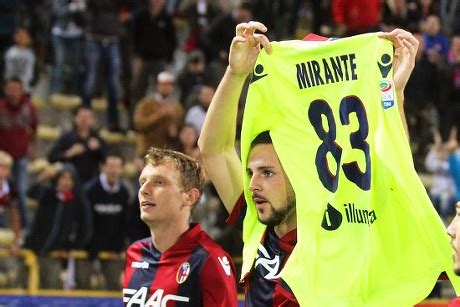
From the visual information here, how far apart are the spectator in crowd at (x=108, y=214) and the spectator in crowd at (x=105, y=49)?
10.9ft

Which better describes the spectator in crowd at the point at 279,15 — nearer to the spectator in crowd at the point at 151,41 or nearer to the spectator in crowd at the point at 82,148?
the spectator in crowd at the point at 151,41

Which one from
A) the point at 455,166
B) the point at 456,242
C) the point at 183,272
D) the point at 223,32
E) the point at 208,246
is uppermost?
the point at 223,32

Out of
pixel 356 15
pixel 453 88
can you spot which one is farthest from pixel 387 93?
pixel 453 88

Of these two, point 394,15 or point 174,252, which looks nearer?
point 174,252

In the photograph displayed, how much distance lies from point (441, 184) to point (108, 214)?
13.2 ft

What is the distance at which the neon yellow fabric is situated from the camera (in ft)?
16.8

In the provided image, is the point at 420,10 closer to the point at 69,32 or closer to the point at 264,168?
the point at 69,32

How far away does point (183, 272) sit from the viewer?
617 cm

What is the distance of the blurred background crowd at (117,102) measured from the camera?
13.7 meters

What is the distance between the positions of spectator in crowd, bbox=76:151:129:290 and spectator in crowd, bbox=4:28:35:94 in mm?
3566

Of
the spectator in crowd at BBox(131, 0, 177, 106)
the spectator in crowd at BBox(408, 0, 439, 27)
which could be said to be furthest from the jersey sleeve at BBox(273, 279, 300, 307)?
the spectator in crowd at BBox(408, 0, 439, 27)

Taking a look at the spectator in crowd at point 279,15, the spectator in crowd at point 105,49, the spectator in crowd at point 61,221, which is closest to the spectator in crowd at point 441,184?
the spectator in crowd at point 279,15

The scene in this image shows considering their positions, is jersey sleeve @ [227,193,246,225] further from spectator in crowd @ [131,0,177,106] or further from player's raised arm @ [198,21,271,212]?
spectator in crowd @ [131,0,177,106]

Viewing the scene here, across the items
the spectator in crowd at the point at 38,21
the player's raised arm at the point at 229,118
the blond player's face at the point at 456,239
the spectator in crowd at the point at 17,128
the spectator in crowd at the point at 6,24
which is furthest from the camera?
the spectator in crowd at the point at 38,21
